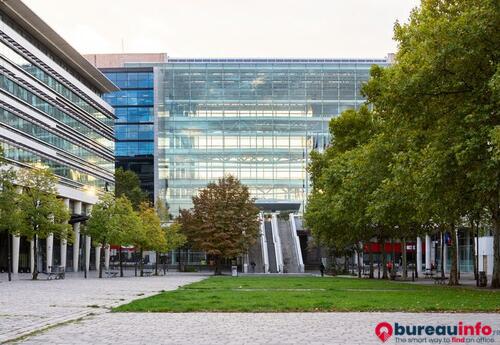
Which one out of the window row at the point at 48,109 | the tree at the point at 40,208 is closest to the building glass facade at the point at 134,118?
the window row at the point at 48,109

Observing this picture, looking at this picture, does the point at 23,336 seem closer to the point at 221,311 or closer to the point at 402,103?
the point at 221,311

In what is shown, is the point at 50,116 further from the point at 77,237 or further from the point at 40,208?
the point at 40,208

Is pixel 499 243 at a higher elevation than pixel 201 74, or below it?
below

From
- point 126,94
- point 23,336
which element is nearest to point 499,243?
point 23,336

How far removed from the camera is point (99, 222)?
5844 cm

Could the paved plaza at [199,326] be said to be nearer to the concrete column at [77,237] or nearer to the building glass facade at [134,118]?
the concrete column at [77,237]

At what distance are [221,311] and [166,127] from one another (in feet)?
297

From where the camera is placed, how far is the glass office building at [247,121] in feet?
352

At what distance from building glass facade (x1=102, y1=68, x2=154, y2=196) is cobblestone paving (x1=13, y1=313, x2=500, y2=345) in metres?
120

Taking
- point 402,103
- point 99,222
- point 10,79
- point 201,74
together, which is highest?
point 201,74

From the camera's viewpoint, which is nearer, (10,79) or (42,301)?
(42,301)

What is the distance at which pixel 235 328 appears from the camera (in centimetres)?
1361

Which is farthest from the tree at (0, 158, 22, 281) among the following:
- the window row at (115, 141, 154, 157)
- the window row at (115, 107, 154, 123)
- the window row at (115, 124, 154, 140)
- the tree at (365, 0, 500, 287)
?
the window row at (115, 141, 154, 157)

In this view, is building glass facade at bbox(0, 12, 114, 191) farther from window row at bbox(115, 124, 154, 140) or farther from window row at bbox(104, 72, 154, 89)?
window row at bbox(115, 124, 154, 140)
